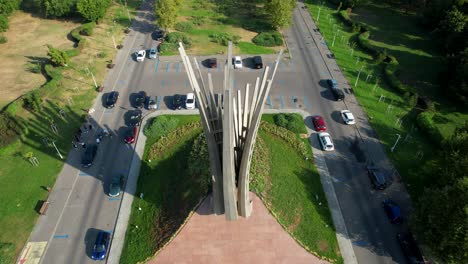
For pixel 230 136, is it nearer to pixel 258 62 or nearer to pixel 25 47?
pixel 258 62

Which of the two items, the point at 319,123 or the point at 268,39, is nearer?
the point at 319,123

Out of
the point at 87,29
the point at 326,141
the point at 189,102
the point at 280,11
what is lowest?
the point at 189,102

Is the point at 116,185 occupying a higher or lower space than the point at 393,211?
lower

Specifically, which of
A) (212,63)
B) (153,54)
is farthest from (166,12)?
(212,63)

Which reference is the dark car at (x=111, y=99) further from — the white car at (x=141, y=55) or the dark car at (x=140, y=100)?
the white car at (x=141, y=55)

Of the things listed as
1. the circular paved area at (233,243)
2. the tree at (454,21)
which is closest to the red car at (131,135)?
the circular paved area at (233,243)

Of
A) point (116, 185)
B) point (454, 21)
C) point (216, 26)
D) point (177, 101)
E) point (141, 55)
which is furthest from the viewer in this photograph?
point (216, 26)

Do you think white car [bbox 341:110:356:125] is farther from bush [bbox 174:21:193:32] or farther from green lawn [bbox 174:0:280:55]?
bush [bbox 174:21:193:32]
